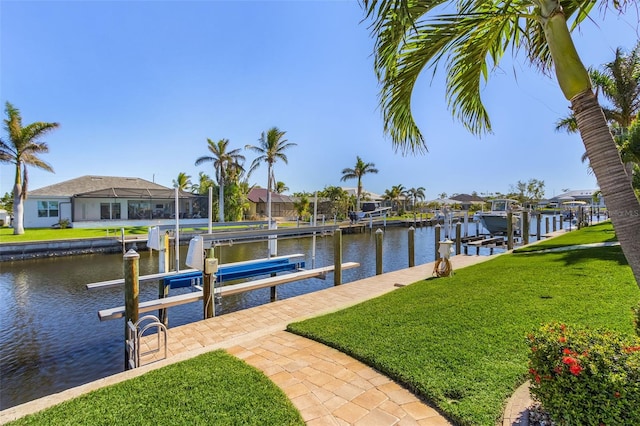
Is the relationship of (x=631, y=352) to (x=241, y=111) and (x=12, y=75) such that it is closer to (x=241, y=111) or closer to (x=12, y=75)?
(x=12, y=75)

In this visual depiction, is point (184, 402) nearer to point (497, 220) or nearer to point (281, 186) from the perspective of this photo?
point (497, 220)

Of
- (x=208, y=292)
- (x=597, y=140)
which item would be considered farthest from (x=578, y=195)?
(x=597, y=140)

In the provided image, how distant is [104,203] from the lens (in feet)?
87.9

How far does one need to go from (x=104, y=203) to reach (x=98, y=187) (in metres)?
2.21

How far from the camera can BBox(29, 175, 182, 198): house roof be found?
25266 millimetres

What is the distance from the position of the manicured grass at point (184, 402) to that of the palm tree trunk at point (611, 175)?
2731 millimetres

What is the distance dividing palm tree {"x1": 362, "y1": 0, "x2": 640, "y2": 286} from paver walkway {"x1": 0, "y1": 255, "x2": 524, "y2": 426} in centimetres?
223

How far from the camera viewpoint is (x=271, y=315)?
6.45 m

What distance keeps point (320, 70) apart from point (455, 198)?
58928 mm


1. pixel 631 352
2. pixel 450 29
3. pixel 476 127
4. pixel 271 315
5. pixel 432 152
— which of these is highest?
pixel 450 29

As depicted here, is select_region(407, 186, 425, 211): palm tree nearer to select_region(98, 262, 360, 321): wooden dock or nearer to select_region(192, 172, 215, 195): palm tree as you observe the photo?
select_region(192, 172, 215, 195): palm tree

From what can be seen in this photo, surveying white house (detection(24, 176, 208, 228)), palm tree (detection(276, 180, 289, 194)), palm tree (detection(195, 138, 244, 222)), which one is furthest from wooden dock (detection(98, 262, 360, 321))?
palm tree (detection(276, 180, 289, 194))

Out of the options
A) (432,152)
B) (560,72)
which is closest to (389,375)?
(432,152)

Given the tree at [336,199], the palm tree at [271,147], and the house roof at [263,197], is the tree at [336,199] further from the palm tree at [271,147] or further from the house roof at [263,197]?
the palm tree at [271,147]
